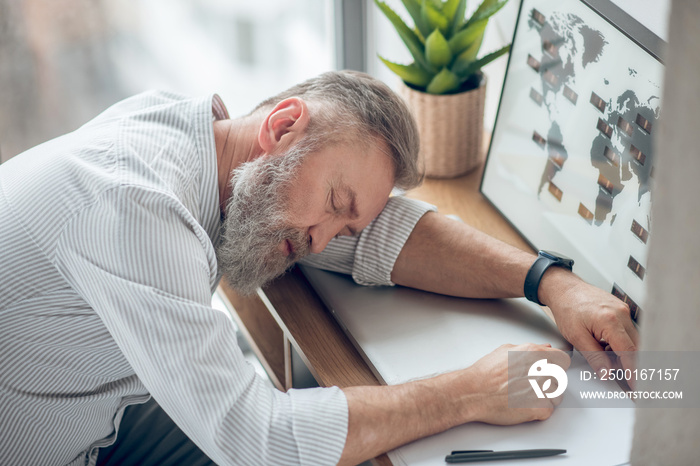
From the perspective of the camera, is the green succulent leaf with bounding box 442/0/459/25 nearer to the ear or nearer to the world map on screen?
the world map on screen

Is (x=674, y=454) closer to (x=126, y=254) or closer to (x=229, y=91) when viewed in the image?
(x=126, y=254)

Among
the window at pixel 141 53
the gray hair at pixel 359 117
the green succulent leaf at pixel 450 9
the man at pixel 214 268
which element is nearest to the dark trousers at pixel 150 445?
the man at pixel 214 268

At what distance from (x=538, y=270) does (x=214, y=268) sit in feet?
1.63

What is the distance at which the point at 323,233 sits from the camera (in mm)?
1055

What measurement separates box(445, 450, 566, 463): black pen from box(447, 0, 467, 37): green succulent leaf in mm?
864

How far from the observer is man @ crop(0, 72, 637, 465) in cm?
80

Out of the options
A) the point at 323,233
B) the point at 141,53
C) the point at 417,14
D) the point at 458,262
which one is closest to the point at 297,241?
the point at 323,233

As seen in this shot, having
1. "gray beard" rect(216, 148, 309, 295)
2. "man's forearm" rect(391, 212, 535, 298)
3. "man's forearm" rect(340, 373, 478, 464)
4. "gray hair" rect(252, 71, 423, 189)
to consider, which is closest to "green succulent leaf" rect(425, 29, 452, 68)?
"gray hair" rect(252, 71, 423, 189)

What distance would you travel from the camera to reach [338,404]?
832mm

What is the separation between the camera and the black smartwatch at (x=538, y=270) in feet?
3.43

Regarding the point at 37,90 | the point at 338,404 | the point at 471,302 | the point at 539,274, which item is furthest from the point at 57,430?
the point at 37,90

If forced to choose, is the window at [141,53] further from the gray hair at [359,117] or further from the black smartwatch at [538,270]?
the black smartwatch at [538,270]

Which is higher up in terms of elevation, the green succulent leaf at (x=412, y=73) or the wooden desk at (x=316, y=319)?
the green succulent leaf at (x=412, y=73)

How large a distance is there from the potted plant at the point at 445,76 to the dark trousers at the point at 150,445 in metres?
0.69
